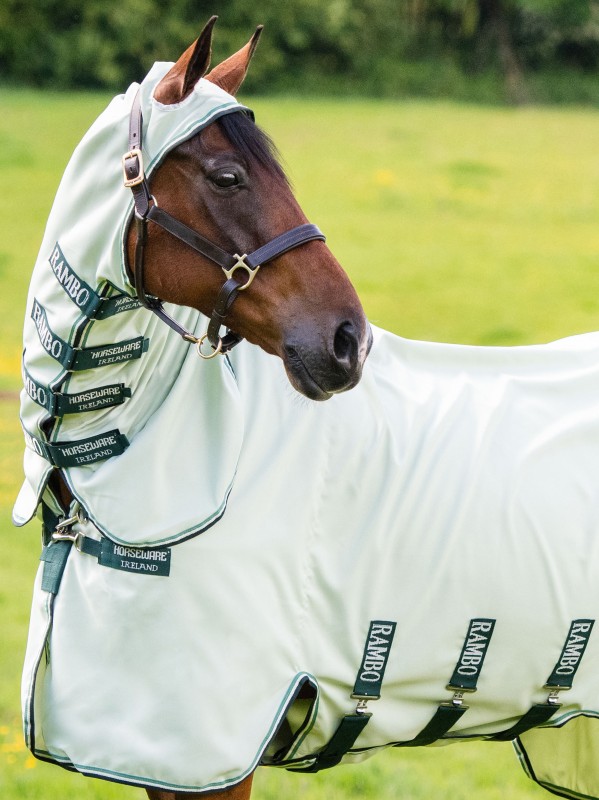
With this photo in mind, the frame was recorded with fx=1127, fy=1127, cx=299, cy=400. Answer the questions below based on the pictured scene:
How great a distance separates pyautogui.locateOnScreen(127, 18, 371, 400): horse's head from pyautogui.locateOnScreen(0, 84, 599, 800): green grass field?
2.07 m

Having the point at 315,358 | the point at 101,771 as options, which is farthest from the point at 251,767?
the point at 315,358

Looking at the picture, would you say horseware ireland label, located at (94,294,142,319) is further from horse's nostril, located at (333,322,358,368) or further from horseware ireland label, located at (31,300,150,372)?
horse's nostril, located at (333,322,358,368)

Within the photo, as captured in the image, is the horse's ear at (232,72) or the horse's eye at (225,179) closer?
the horse's eye at (225,179)

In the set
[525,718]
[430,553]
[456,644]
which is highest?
[430,553]

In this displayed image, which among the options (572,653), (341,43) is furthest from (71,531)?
(341,43)

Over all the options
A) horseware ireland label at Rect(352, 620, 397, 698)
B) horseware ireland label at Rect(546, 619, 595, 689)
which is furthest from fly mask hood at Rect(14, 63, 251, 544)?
horseware ireland label at Rect(546, 619, 595, 689)

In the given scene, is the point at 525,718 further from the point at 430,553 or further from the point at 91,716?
the point at 91,716

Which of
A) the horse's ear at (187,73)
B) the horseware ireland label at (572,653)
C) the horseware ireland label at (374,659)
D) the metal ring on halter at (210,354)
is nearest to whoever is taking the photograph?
the horse's ear at (187,73)

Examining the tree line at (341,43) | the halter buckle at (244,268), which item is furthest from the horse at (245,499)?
the tree line at (341,43)

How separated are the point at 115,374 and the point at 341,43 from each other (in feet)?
87.3

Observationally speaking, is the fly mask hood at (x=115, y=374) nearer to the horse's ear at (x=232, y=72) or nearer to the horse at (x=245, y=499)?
the horse at (x=245, y=499)

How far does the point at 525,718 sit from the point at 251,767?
2.33 feet

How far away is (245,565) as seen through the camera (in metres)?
2.28

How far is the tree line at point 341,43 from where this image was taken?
79.3 feet
